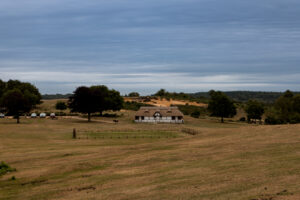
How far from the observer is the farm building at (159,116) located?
111 m

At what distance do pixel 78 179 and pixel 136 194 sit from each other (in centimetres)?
724

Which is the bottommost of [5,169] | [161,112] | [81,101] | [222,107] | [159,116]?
[5,169]

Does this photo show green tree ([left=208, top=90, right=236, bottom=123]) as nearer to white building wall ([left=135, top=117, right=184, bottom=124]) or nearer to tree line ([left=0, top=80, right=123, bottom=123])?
white building wall ([left=135, top=117, right=184, bottom=124])

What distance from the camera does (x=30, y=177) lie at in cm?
2773

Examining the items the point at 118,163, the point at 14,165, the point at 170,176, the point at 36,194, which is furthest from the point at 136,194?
the point at 14,165

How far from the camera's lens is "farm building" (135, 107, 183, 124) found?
111 metres

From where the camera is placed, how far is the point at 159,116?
368 feet

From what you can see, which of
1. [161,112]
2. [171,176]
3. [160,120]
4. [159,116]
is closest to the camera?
[171,176]

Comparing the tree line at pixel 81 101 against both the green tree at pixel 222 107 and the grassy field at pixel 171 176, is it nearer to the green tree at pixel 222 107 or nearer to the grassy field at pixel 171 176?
the green tree at pixel 222 107

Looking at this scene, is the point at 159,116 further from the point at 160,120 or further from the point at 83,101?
the point at 83,101

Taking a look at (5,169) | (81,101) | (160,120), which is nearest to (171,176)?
(5,169)

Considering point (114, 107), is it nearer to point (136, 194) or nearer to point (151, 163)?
point (151, 163)

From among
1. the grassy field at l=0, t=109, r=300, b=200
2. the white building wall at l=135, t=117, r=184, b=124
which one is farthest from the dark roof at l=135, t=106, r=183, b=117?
the grassy field at l=0, t=109, r=300, b=200

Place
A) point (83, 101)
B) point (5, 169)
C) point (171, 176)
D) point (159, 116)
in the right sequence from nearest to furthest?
point (171, 176)
point (5, 169)
point (83, 101)
point (159, 116)
